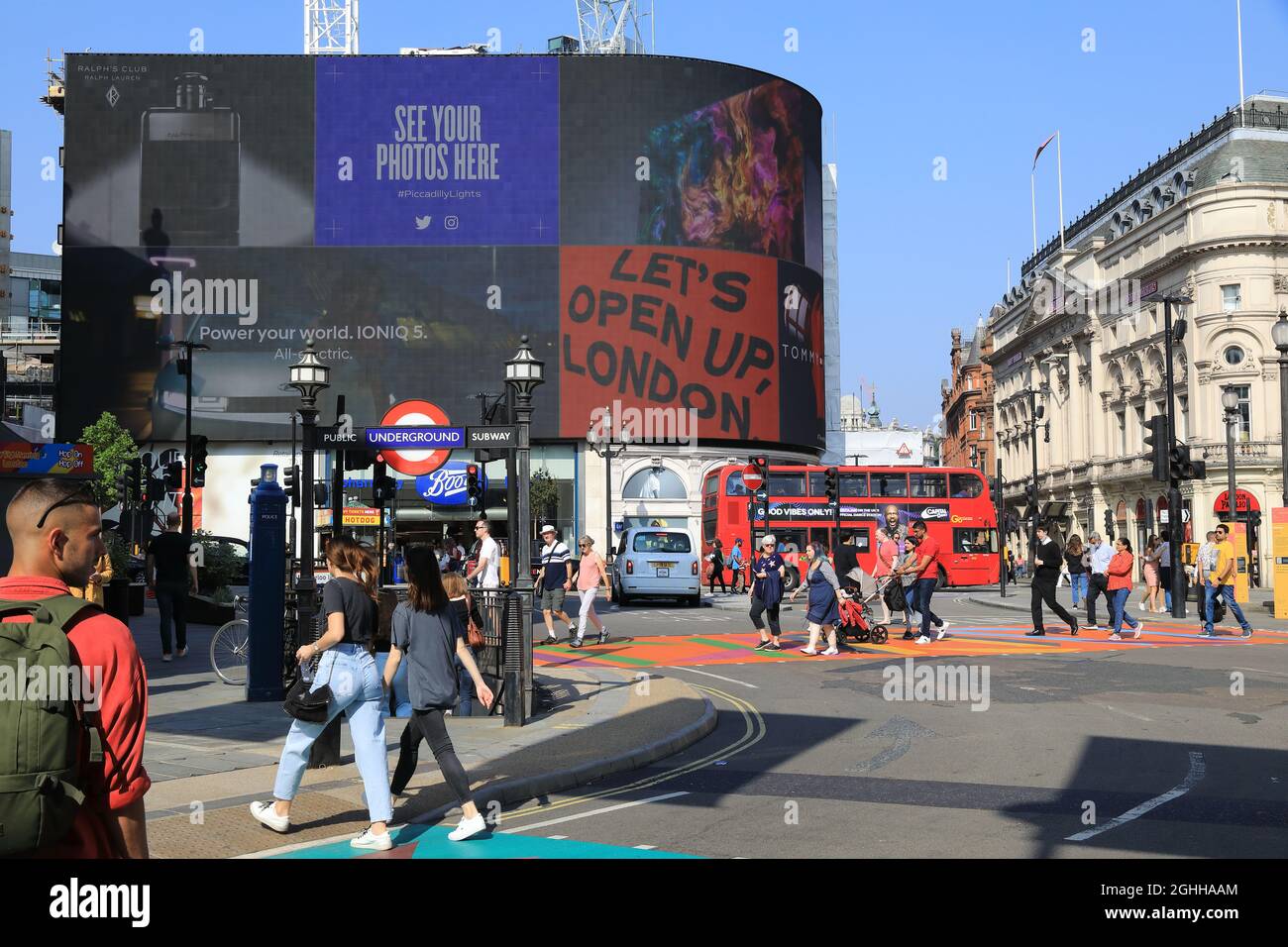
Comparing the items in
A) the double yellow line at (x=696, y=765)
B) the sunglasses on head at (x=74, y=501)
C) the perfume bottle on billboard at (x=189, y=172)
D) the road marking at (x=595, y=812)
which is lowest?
the double yellow line at (x=696, y=765)

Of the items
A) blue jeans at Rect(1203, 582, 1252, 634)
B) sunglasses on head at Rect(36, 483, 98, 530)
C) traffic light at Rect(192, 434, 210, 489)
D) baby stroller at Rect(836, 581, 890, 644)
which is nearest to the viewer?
sunglasses on head at Rect(36, 483, 98, 530)

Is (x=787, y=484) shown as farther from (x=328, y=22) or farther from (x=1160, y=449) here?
(x=328, y=22)

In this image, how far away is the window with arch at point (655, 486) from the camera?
6456 centimetres

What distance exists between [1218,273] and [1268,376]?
18.0ft

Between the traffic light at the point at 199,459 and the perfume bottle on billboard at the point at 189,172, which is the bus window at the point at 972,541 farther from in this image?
the perfume bottle on billboard at the point at 189,172

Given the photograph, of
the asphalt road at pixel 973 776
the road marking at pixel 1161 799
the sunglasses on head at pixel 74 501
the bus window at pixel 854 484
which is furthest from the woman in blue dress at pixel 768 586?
the bus window at pixel 854 484

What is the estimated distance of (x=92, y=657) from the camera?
3.25 metres

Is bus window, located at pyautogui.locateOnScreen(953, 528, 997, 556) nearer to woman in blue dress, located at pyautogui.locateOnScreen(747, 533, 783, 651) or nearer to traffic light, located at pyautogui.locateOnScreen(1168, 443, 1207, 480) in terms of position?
traffic light, located at pyautogui.locateOnScreen(1168, 443, 1207, 480)

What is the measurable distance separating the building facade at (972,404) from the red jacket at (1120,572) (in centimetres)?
8147

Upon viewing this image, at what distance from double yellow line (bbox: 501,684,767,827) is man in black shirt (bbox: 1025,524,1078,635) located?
366 inches

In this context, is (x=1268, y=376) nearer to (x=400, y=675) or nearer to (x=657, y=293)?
(x=657, y=293)

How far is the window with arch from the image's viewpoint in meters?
64.6

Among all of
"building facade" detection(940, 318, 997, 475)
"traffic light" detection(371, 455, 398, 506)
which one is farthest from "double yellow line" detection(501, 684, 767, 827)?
"building facade" detection(940, 318, 997, 475)

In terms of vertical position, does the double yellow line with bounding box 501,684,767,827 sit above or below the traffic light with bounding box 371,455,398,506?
below
